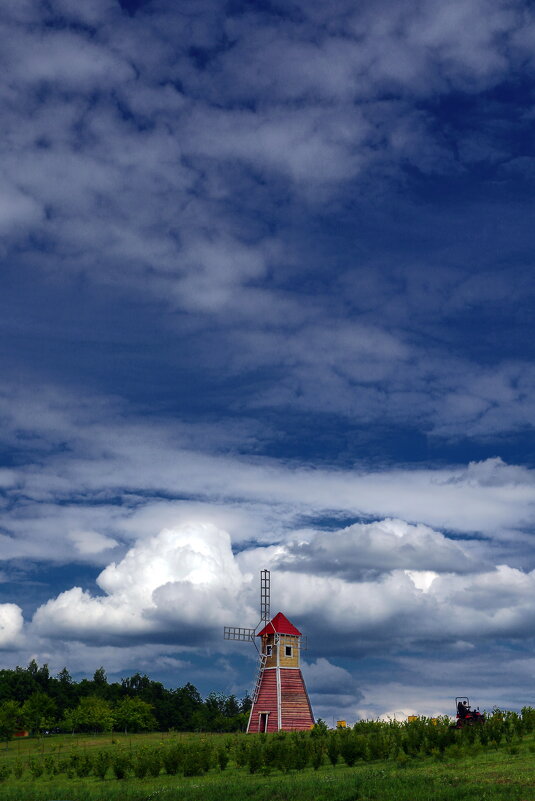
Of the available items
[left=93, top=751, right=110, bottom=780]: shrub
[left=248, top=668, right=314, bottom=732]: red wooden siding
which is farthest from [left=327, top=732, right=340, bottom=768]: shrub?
[left=248, top=668, right=314, bottom=732]: red wooden siding

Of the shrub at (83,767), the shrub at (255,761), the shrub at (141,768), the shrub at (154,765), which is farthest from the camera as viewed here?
the shrub at (83,767)

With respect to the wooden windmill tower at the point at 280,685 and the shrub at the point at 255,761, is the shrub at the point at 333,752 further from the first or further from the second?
the wooden windmill tower at the point at 280,685

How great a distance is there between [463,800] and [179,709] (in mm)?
125583

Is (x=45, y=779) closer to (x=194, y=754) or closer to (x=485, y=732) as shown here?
(x=194, y=754)

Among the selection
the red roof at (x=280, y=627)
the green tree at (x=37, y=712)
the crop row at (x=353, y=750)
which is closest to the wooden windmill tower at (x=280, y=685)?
the red roof at (x=280, y=627)

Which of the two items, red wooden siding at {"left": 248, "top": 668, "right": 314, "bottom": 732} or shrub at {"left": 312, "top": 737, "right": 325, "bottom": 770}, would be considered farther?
red wooden siding at {"left": 248, "top": 668, "right": 314, "bottom": 732}

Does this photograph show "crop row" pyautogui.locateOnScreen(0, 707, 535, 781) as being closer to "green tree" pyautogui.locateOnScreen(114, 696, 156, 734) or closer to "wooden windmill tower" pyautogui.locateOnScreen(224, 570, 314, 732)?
"wooden windmill tower" pyautogui.locateOnScreen(224, 570, 314, 732)

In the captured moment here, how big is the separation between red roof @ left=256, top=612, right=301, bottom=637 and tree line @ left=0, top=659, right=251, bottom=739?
3103 centimetres

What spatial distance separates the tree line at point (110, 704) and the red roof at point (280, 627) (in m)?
31.0

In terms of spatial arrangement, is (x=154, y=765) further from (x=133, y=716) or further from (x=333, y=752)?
(x=133, y=716)

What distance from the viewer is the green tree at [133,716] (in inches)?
4006

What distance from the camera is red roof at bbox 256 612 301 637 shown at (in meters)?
73.6

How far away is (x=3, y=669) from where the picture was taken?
142 metres

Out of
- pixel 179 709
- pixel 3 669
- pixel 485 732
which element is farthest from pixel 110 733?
pixel 485 732
